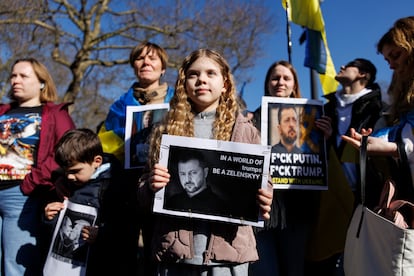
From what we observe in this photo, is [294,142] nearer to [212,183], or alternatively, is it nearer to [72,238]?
[212,183]

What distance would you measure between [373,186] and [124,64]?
13077 mm

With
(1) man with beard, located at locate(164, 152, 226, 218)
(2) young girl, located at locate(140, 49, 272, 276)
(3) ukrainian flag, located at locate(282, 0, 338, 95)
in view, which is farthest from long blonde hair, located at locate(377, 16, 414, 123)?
(3) ukrainian flag, located at locate(282, 0, 338, 95)

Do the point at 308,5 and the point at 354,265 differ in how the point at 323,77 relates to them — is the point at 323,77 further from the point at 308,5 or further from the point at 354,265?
the point at 354,265

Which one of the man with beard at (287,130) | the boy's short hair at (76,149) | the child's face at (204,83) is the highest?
the child's face at (204,83)

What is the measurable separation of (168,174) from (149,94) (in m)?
1.24

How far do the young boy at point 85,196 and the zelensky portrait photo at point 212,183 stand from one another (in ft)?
2.42

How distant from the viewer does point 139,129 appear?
260cm

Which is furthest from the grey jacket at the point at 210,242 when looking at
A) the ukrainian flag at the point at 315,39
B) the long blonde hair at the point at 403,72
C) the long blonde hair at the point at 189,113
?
the ukrainian flag at the point at 315,39

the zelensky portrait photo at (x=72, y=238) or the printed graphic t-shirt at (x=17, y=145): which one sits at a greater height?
the printed graphic t-shirt at (x=17, y=145)

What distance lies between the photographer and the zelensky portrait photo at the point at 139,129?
258 centimetres

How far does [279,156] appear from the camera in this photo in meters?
2.45

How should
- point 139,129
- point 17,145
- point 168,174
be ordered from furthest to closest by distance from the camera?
point 17,145 < point 139,129 < point 168,174

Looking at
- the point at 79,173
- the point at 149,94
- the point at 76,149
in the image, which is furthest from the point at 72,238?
the point at 149,94

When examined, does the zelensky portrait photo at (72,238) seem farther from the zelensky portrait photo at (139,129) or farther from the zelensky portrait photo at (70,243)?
the zelensky portrait photo at (139,129)
